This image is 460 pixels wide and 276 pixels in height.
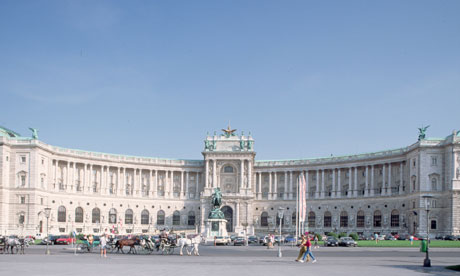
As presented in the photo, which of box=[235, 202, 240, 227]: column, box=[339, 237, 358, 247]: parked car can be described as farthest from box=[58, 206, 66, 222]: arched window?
box=[339, 237, 358, 247]: parked car

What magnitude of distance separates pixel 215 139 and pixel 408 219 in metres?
51.5

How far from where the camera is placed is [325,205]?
134 metres

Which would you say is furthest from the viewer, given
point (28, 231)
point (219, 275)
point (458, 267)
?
point (28, 231)

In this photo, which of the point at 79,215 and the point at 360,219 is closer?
the point at 360,219

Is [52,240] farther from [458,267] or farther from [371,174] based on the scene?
[371,174]

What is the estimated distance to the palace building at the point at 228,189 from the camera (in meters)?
108

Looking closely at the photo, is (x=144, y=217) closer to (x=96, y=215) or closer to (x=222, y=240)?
(x=96, y=215)

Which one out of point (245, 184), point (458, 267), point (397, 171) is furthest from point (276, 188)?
point (458, 267)

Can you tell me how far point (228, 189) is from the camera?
14162 cm

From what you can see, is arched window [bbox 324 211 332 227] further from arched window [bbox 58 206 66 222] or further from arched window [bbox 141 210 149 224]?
arched window [bbox 58 206 66 222]

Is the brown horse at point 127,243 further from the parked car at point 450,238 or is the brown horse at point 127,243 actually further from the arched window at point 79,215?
the arched window at point 79,215

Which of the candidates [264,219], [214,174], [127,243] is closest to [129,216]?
[214,174]

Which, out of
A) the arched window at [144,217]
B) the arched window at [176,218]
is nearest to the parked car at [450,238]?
the arched window at [176,218]

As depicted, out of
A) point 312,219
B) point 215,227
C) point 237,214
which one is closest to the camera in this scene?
point 215,227
